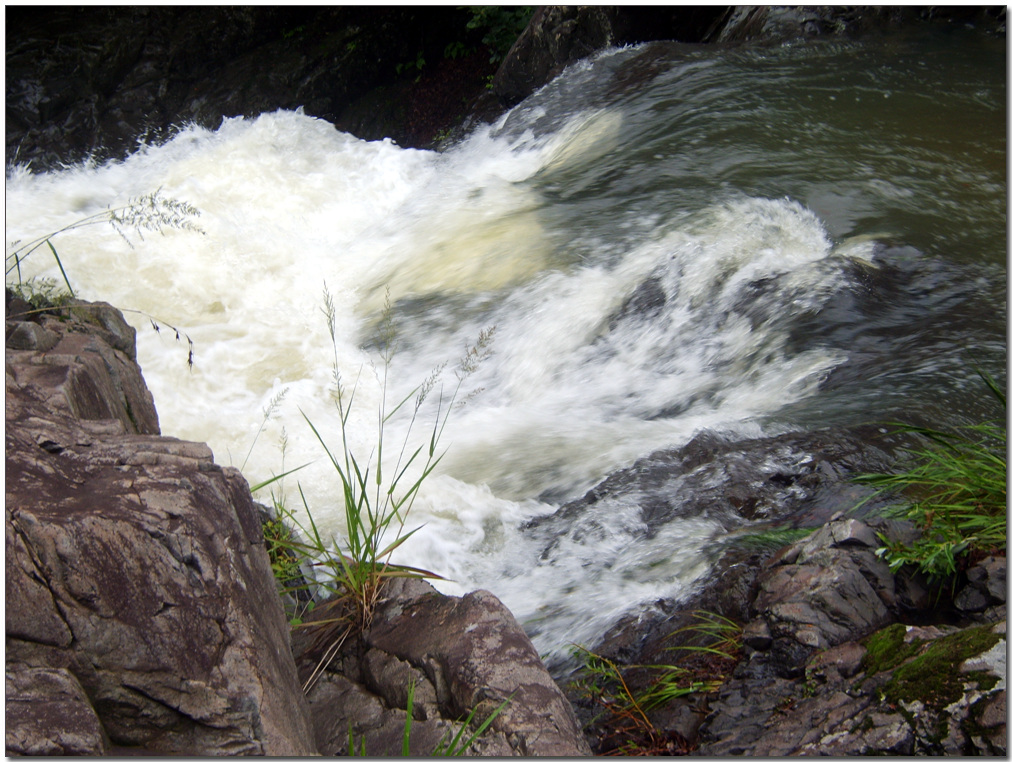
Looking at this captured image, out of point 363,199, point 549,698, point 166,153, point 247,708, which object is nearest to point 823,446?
point 549,698

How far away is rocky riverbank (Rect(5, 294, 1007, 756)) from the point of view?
5.24 ft

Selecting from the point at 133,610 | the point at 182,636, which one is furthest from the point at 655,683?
the point at 133,610

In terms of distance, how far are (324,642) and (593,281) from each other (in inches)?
147

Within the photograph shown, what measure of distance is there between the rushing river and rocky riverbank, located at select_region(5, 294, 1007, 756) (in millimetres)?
599

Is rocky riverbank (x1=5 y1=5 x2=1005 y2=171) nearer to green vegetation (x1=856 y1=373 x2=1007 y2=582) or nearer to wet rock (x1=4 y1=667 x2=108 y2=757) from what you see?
green vegetation (x1=856 y1=373 x2=1007 y2=582)

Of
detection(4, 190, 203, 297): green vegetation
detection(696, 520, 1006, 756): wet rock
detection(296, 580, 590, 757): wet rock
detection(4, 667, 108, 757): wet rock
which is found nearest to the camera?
detection(4, 667, 108, 757): wet rock

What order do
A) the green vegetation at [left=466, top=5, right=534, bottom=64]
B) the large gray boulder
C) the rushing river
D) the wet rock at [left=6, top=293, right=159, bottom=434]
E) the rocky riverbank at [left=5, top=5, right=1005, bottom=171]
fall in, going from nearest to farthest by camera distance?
the large gray boulder
the wet rock at [left=6, top=293, right=159, bottom=434]
the rushing river
the rocky riverbank at [left=5, top=5, right=1005, bottom=171]
the green vegetation at [left=466, top=5, right=534, bottom=64]

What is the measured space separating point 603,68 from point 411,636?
8.00 m

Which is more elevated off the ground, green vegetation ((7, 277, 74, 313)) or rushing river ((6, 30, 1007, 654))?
green vegetation ((7, 277, 74, 313))

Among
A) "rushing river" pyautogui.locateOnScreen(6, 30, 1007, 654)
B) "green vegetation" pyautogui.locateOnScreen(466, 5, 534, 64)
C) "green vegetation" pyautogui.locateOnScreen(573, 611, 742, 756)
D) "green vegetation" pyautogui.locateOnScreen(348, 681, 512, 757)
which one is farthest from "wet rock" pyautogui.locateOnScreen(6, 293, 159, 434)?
"green vegetation" pyautogui.locateOnScreen(466, 5, 534, 64)

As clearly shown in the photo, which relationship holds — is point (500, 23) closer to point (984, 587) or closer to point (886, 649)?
point (984, 587)

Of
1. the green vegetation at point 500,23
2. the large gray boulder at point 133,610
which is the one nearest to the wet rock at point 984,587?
the large gray boulder at point 133,610

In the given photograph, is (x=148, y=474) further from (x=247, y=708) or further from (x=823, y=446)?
(x=823, y=446)

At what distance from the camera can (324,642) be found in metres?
2.41
